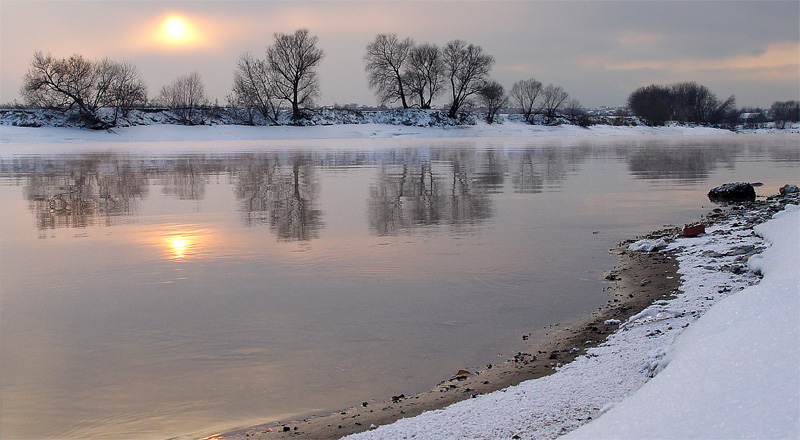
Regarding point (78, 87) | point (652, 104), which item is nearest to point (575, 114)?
point (652, 104)

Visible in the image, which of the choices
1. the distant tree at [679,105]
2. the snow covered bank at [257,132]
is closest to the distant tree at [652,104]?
the distant tree at [679,105]

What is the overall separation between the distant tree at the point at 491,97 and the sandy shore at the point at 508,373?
68.0 meters

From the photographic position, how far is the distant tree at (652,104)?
9175cm

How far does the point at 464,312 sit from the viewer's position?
5.97 m

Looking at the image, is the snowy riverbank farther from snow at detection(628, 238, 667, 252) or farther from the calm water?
snow at detection(628, 238, 667, 252)

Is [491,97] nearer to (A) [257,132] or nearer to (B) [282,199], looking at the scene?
(A) [257,132]

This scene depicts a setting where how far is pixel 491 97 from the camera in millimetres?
73625

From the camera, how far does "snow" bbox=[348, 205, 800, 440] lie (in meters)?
2.73

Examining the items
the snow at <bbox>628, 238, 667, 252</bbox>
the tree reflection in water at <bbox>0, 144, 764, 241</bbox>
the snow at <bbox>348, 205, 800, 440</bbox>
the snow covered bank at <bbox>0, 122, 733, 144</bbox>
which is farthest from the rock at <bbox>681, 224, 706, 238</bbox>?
the snow covered bank at <bbox>0, 122, 733, 144</bbox>

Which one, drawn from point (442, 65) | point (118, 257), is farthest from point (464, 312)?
point (442, 65)

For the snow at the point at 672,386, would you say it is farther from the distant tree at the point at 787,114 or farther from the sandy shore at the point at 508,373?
the distant tree at the point at 787,114

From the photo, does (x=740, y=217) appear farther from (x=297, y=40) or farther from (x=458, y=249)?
(x=297, y=40)

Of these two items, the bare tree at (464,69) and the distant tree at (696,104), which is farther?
the distant tree at (696,104)

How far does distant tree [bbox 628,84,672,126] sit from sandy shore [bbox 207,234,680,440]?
92217 mm
